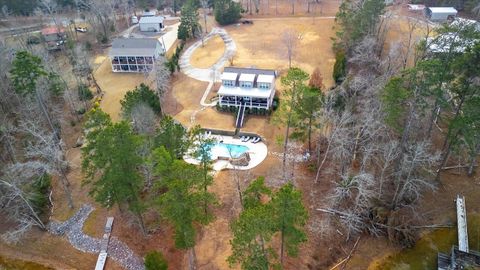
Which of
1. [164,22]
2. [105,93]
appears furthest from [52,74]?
[164,22]

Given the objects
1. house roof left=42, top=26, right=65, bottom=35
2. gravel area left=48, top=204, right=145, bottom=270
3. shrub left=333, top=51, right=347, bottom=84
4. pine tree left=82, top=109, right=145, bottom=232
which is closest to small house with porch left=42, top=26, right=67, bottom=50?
house roof left=42, top=26, right=65, bottom=35

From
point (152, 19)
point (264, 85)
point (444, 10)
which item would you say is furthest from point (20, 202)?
point (444, 10)

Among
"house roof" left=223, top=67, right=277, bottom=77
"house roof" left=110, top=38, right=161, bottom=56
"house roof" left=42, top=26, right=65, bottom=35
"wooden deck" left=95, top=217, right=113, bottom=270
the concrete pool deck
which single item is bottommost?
"wooden deck" left=95, top=217, right=113, bottom=270

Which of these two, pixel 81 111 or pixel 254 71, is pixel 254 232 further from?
pixel 81 111

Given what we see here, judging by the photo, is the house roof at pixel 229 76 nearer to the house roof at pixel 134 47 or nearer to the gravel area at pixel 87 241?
the house roof at pixel 134 47

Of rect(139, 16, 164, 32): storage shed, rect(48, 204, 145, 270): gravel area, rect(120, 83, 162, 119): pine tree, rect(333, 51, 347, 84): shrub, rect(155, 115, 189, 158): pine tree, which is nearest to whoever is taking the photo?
Answer: rect(48, 204, 145, 270): gravel area

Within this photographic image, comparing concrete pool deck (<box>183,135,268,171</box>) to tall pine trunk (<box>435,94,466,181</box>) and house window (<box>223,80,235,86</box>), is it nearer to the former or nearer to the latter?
house window (<box>223,80,235,86</box>)

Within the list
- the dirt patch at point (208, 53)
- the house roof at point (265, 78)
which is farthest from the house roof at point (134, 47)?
the house roof at point (265, 78)
